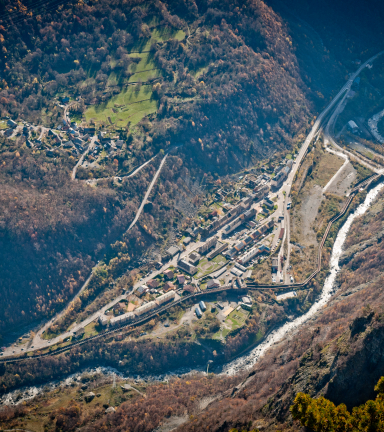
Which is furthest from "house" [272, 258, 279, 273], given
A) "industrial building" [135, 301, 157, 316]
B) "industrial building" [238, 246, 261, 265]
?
"industrial building" [135, 301, 157, 316]

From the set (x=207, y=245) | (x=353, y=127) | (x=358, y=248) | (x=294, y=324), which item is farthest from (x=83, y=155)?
(x=353, y=127)

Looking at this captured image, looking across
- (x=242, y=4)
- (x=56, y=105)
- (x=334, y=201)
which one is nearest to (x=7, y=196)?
(x=56, y=105)

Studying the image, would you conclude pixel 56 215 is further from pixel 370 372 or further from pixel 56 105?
pixel 370 372

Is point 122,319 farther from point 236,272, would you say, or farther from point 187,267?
point 236,272

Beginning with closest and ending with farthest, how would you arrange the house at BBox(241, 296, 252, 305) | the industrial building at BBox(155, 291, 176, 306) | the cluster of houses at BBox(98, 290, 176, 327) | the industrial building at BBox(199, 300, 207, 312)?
the cluster of houses at BBox(98, 290, 176, 327)
the industrial building at BBox(199, 300, 207, 312)
the industrial building at BBox(155, 291, 176, 306)
the house at BBox(241, 296, 252, 305)

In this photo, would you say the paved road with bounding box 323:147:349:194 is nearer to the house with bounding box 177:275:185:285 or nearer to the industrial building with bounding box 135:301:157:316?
the house with bounding box 177:275:185:285

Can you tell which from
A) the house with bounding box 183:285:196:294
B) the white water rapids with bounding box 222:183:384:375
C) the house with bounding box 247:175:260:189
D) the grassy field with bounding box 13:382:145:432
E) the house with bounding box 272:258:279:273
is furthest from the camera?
the house with bounding box 247:175:260:189
